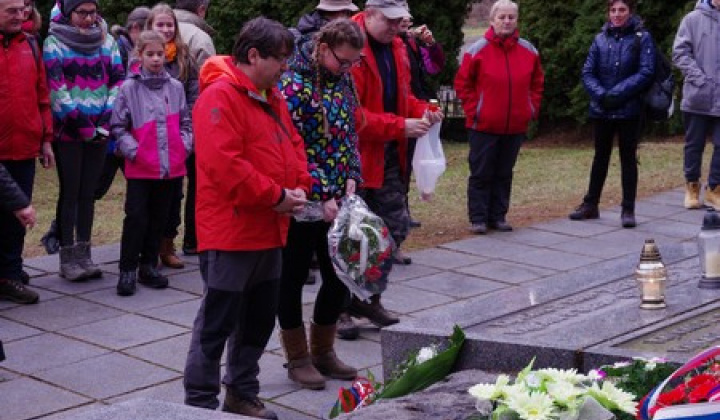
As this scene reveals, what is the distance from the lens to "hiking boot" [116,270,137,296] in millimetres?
7742

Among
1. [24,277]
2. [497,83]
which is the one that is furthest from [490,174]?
[24,277]

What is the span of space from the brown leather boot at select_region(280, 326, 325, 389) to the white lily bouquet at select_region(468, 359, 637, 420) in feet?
6.93

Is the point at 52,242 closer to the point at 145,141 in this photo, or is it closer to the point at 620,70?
the point at 145,141

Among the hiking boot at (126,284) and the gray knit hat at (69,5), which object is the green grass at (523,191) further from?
the gray knit hat at (69,5)

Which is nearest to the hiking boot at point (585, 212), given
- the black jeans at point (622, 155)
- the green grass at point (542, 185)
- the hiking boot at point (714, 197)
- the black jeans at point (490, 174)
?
the black jeans at point (622, 155)

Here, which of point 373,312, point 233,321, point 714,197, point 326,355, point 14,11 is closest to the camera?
point 233,321

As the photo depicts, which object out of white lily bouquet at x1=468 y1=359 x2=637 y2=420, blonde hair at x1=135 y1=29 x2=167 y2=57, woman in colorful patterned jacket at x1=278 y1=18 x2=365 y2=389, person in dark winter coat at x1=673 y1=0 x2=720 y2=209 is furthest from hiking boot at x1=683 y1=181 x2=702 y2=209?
white lily bouquet at x1=468 y1=359 x2=637 y2=420

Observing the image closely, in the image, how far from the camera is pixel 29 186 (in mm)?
7828

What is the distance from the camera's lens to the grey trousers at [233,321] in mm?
5285

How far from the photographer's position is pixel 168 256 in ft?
28.2

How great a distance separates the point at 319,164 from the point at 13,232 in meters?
2.55

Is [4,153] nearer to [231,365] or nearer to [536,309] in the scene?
[231,365]

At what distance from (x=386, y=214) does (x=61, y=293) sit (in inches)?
82.9

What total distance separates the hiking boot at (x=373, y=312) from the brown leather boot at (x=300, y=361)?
99cm
